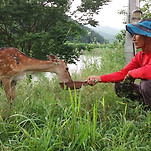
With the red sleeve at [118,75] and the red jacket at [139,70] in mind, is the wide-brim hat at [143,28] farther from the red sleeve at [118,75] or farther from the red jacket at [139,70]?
the red sleeve at [118,75]

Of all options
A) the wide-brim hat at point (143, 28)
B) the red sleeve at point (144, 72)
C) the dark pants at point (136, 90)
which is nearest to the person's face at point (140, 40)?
the wide-brim hat at point (143, 28)

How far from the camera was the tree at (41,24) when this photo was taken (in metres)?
7.69

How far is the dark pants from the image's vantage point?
2423 millimetres

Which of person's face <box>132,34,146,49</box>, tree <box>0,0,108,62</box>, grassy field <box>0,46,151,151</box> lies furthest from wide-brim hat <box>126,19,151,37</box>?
tree <box>0,0,108,62</box>

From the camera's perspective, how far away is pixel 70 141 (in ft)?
6.24

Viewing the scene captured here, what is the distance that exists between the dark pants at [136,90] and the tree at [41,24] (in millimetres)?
5015

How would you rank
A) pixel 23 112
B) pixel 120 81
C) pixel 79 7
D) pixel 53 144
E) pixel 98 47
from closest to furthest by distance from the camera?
pixel 53 144 < pixel 23 112 < pixel 120 81 < pixel 98 47 < pixel 79 7

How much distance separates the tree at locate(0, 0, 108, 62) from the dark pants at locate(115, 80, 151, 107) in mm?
5015

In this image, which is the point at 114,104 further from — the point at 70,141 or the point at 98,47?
the point at 98,47

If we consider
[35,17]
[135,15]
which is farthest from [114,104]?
[35,17]

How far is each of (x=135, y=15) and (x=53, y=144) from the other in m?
3.54

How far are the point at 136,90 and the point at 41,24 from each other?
22.0 feet

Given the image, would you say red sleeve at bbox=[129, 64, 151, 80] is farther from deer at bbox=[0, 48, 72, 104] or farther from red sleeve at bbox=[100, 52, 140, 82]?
deer at bbox=[0, 48, 72, 104]

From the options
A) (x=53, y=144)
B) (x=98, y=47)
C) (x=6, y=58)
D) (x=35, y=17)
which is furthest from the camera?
(x=35, y=17)
